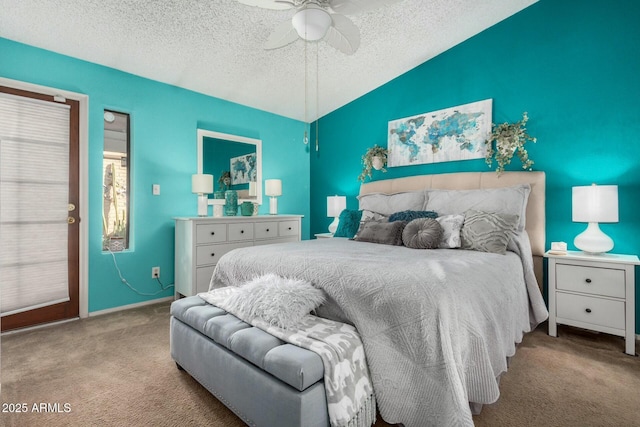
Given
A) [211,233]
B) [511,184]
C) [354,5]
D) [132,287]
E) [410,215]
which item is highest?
[354,5]

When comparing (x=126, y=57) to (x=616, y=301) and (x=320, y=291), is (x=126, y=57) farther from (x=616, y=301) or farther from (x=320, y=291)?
(x=616, y=301)

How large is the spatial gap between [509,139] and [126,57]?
3622 mm

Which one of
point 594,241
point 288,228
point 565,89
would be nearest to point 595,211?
point 594,241

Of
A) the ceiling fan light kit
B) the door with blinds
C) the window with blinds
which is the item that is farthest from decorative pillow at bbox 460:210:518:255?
the door with blinds

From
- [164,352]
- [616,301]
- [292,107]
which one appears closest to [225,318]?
[164,352]

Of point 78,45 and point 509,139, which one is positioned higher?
point 78,45

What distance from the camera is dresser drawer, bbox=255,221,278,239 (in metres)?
3.73

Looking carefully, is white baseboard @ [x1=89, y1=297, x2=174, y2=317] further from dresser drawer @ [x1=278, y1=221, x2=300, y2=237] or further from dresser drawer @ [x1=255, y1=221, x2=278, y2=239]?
dresser drawer @ [x1=278, y1=221, x2=300, y2=237]

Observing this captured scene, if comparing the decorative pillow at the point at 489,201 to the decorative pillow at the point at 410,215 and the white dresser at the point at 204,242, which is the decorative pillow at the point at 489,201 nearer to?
the decorative pillow at the point at 410,215

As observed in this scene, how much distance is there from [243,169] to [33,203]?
81.7 inches

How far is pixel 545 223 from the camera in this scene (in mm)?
2777

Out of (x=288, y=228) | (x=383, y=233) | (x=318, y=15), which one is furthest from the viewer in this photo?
(x=288, y=228)

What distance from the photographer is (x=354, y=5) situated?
191 centimetres

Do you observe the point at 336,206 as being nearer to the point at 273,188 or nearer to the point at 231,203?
the point at 273,188
